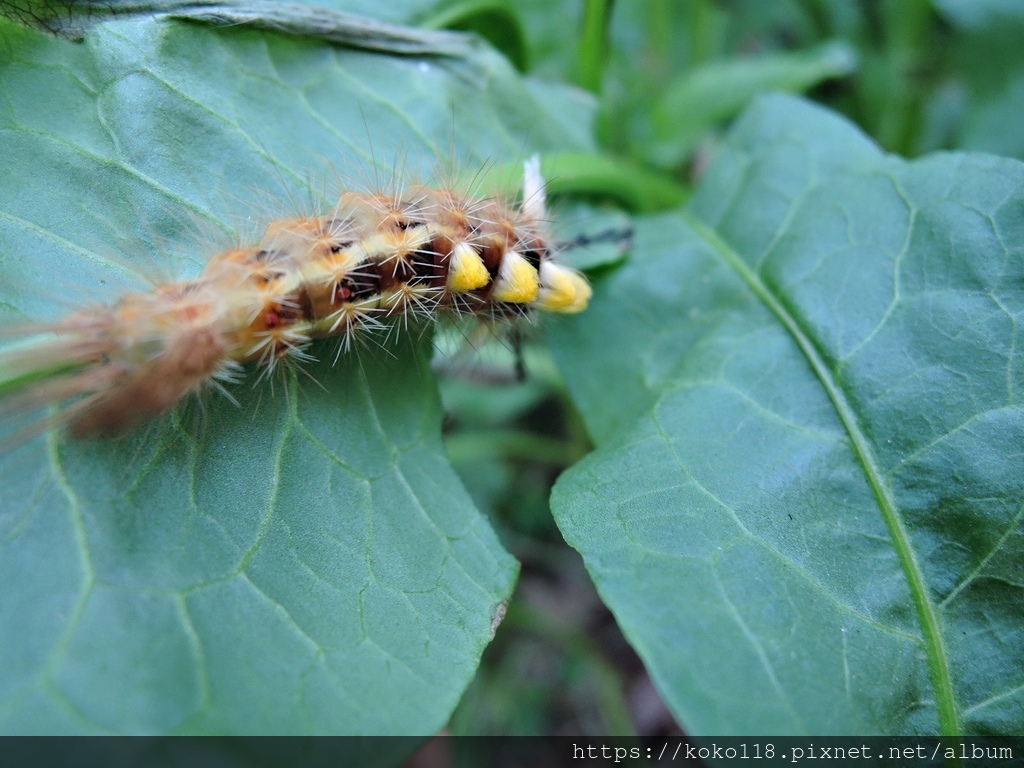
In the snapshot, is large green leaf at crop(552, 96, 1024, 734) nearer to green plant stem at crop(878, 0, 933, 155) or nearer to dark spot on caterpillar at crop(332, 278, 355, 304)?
dark spot on caterpillar at crop(332, 278, 355, 304)

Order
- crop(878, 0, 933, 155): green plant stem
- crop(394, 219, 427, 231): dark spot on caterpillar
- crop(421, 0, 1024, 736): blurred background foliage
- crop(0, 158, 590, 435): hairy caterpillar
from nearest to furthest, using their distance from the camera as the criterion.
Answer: crop(0, 158, 590, 435): hairy caterpillar < crop(394, 219, 427, 231): dark spot on caterpillar < crop(421, 0, 1024, 736): blurred background foliage < crop(878, 0, 933, 155): green plant stem

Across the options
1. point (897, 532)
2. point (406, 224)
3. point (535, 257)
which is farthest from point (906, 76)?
point (406, 224)

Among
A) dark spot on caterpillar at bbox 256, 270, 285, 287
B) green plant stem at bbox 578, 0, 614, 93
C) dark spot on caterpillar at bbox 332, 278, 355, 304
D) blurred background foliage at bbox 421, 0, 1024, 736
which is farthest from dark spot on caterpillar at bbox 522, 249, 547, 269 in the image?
green plant stem at bbox 578, 0, 614, 93

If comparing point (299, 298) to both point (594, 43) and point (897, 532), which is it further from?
point (594, 43)

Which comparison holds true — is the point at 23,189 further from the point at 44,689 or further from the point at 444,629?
the point at 444,629

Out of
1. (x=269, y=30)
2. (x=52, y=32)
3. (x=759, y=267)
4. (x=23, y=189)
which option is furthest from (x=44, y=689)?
(x=759, y=267)
